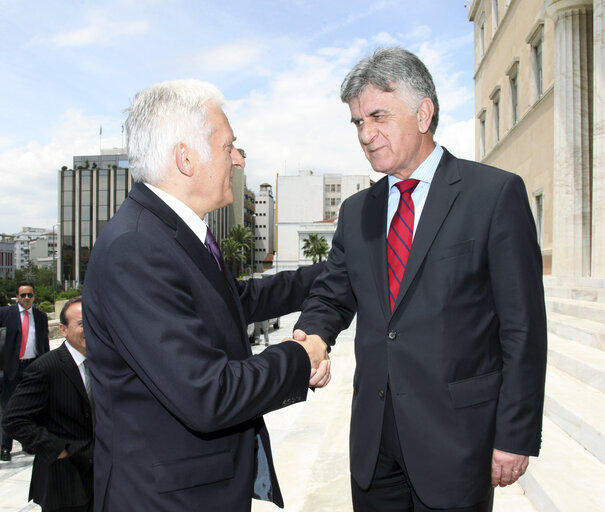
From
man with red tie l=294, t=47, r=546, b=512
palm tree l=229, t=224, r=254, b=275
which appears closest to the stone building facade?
man with red tie l=294, t=47, r=546, b=512

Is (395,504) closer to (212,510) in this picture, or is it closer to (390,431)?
(390,431)

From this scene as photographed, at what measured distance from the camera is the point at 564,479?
136 inches

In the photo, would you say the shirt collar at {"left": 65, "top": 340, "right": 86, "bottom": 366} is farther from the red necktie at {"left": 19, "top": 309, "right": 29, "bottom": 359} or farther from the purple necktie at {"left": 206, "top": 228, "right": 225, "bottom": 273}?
the red necktie at {"left": 19, "top": 309, "right": 29, "bottom": 359}

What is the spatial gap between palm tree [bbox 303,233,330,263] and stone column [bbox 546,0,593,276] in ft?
242

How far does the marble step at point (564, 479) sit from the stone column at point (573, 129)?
9248 millimetres

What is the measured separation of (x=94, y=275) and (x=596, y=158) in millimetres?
10591

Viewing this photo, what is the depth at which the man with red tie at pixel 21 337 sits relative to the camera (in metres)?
7.14

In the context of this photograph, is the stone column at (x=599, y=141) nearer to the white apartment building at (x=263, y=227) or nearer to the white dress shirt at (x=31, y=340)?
the white dress shirt at (x=31, y=340)

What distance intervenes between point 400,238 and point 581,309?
307 inches

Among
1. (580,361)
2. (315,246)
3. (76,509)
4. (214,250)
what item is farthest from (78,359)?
(315,246)

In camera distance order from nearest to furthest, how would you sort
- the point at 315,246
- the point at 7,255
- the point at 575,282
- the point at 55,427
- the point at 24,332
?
the point at 55,427 < the point at 24,332 < the point at 575,282 < the point at 315,246 < the point at 7,255

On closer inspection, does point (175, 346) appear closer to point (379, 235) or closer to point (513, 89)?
point (379, 235)

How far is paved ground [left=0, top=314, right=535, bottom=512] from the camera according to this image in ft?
13.2

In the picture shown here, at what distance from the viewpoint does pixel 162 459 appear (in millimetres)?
1588
